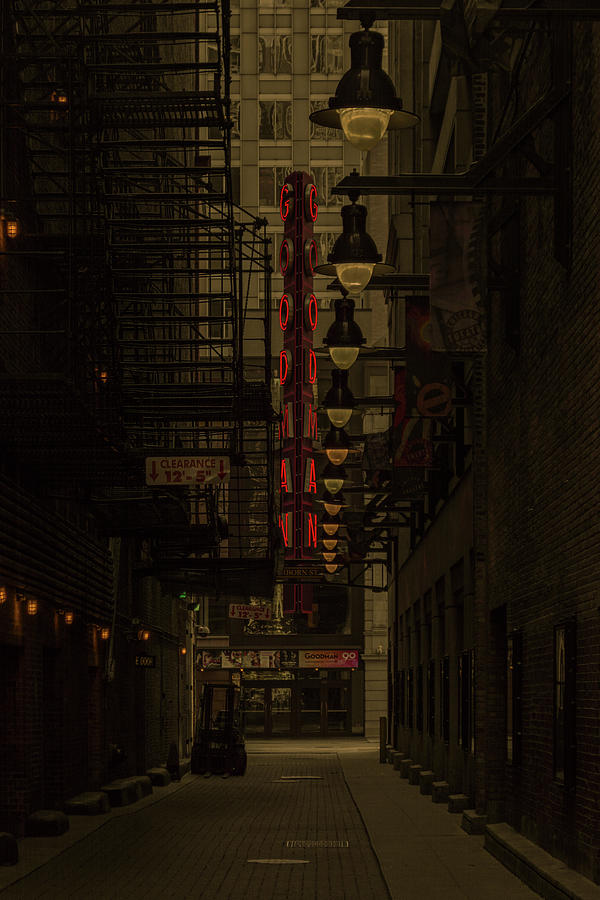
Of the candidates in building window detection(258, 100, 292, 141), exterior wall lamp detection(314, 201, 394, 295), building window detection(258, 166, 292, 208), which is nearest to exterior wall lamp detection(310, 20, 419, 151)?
exterior wall lamp detection(314, 201, 394, 295)

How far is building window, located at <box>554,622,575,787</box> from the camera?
48.5 ft

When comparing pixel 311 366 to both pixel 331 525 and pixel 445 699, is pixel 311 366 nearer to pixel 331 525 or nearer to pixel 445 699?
pixel 331 525

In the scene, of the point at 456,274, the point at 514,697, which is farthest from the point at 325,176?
the point at 456,274

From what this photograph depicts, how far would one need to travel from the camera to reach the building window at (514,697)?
19.1 metres

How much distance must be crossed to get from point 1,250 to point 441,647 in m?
16.7

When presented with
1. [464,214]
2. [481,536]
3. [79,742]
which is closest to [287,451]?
[79,742]

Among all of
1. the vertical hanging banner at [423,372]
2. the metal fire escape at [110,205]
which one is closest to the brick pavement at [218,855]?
the metal fire escape at [110,205]

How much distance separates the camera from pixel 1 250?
21.5 meters

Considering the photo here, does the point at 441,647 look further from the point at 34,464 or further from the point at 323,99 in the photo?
the point at 323,99

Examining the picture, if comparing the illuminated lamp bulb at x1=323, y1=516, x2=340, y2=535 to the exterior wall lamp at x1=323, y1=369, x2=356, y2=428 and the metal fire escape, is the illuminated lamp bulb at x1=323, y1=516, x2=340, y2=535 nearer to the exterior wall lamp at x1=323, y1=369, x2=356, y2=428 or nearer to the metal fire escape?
the metal fire escape

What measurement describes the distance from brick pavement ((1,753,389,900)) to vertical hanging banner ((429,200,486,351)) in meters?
5.93

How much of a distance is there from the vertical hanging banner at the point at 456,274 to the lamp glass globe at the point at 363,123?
11.2ft

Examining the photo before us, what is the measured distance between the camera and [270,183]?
89.6m

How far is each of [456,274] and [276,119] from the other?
251 feet
